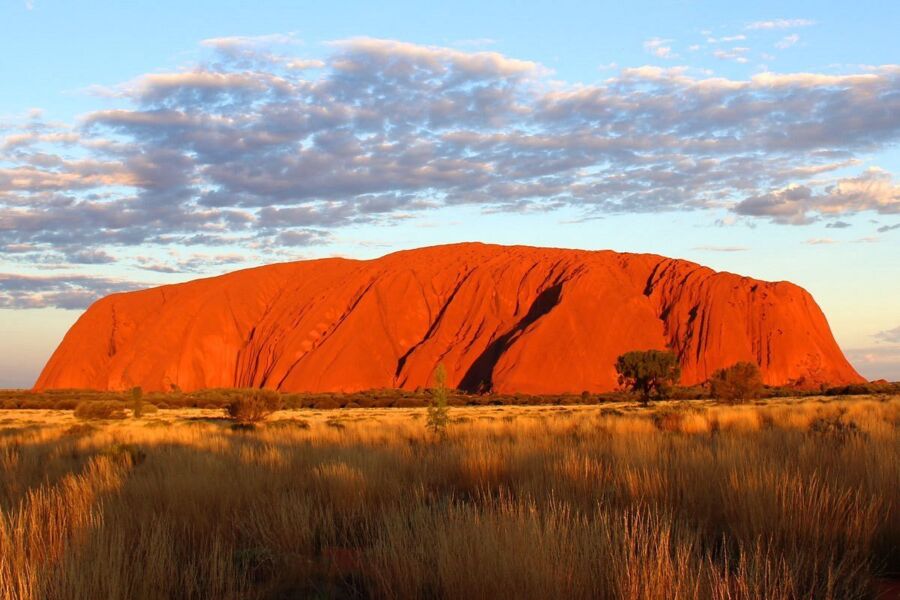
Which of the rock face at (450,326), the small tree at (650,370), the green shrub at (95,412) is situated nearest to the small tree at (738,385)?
the small tree at (650,370)

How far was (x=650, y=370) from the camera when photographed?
5366cm

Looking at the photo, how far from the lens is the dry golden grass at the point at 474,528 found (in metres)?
3.99

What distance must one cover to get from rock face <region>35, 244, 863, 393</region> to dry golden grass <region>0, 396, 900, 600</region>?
217ft

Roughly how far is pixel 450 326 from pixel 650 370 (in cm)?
3783

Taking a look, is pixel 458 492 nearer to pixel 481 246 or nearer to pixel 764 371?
pixel 764 371

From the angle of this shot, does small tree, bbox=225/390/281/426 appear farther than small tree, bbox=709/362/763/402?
No

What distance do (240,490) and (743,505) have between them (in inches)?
199

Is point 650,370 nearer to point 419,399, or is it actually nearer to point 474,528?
point 419,399

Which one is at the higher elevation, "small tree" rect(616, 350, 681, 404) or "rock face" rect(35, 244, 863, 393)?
"rock face" rect(35, 244, 863, 393)

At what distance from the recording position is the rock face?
79.8m

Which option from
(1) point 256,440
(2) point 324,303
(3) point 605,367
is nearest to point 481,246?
(2) point 324,303

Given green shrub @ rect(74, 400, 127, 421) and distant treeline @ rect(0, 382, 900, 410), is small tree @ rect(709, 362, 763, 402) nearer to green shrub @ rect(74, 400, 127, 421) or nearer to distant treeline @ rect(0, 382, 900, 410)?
distant treeline @ rect(0, 382, 900, 410)

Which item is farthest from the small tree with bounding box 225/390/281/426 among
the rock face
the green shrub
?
the rock face

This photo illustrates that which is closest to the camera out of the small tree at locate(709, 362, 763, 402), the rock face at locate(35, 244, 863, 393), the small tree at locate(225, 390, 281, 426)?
the small tree at locate(225, 390, 281, 426)
